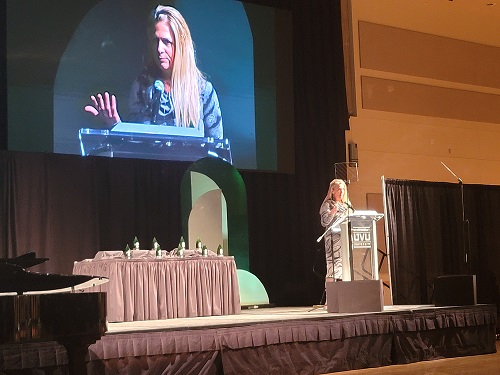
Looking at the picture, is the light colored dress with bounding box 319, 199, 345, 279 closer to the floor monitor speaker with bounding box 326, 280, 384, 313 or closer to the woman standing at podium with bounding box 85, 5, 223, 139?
the floor monitor speaker with bounding box 326, 280, 384, 313

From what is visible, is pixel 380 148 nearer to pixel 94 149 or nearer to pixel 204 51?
pixel 204 51

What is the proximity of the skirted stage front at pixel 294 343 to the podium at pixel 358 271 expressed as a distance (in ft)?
0.76

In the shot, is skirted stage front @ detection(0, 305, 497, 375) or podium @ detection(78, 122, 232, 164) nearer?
skirted stage front @ detection(0, 305, 497, 375)

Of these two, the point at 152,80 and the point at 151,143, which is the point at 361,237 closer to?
the point at 151,143

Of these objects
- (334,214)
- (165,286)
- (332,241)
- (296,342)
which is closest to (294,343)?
(296,342)

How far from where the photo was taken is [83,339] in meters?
3.59

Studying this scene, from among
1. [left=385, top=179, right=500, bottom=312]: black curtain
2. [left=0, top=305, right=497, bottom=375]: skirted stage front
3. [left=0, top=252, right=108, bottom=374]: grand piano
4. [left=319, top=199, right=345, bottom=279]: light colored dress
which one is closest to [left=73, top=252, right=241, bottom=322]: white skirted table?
[left=0, top=305, right=497, bottom=375]: skirted stage front

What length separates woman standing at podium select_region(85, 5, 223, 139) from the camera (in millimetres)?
8602

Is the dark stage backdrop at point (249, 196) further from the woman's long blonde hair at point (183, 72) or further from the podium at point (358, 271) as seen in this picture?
the podium at point (358, 271)

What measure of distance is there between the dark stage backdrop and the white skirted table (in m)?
1.47

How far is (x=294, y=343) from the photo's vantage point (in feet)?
19.0

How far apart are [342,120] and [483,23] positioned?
315 cm

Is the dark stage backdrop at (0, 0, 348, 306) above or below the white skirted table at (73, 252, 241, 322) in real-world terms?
above

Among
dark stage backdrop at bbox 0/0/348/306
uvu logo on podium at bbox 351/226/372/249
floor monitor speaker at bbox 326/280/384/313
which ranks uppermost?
dark stage backdrop at bbox 0/0/348/306
